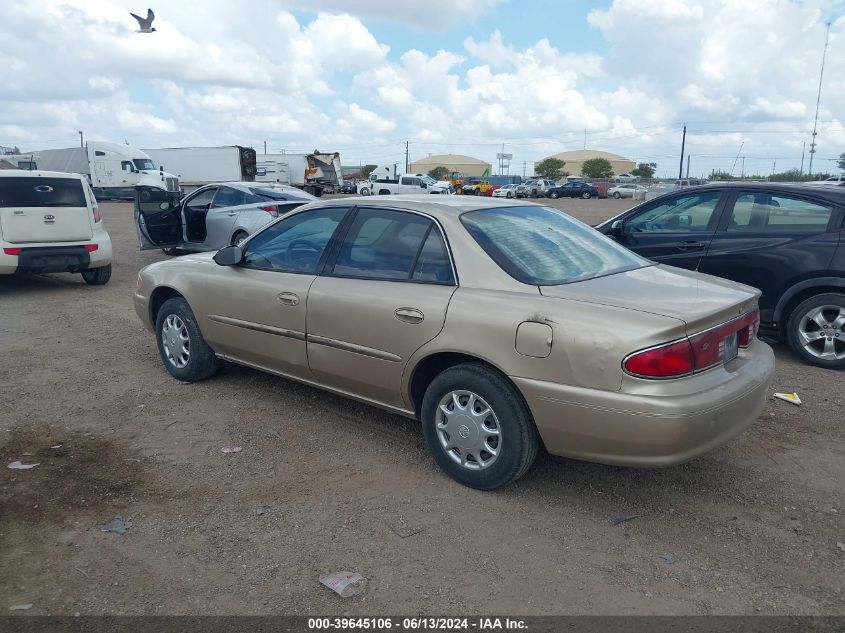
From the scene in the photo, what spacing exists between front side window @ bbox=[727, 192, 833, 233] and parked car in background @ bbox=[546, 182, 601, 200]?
4744 cm

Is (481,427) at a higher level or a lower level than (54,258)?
lower

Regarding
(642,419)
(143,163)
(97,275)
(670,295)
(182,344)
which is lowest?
(97,275)

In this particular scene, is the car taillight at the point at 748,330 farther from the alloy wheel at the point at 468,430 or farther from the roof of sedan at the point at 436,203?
the roof of sedan at the point at 436,203

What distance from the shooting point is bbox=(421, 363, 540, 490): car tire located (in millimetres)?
3475

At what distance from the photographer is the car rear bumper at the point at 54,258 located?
347 inches

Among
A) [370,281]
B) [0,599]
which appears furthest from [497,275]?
[0,599]

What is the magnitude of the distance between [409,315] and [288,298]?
1064 millimetres

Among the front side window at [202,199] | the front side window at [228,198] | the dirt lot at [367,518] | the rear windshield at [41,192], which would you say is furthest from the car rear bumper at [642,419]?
the front side window at [202,199]

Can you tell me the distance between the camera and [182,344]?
550 cm

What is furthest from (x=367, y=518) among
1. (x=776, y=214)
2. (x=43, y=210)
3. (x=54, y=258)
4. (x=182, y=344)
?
(x=43, y=210)

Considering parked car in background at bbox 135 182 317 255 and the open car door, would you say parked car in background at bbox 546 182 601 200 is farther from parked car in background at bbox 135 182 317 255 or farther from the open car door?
the open car door

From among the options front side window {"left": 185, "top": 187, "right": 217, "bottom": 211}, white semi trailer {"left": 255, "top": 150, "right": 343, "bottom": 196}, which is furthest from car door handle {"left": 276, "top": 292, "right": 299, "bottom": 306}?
white semi trailer {"left": 255, "top": 150, "right": 343, "bottom": 196}

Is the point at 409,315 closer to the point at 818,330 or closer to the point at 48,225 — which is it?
the point at 818,330

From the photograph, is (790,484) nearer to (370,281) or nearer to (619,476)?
(619,476)
